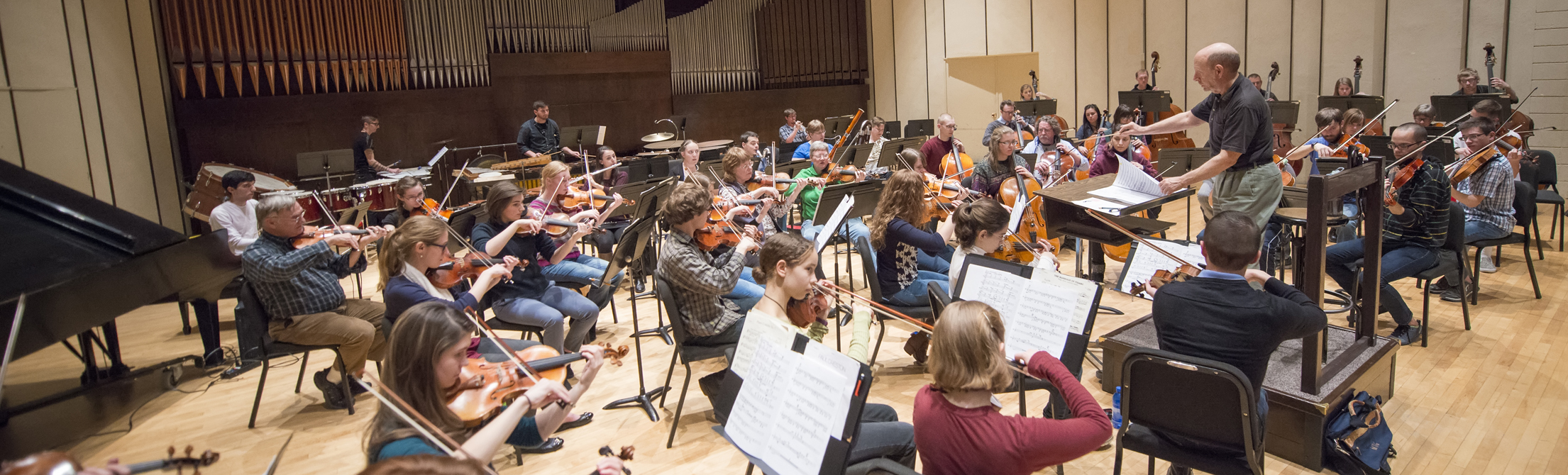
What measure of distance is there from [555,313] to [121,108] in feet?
20.3

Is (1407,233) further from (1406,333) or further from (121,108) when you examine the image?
(121,108)

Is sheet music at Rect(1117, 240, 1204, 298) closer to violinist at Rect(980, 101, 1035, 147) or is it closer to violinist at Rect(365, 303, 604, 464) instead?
violinist at Rect(365, 303, 604, 464)

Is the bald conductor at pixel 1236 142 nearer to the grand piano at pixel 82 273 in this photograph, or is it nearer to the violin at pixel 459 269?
the violin at pixel 459 269

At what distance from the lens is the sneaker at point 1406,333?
4.84 m

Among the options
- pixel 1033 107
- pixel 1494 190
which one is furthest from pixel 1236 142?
pixel 1033 107

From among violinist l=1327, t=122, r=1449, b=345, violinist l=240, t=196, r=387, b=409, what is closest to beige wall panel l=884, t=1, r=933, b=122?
violinist l=1327, t=122, r=1449, b=345

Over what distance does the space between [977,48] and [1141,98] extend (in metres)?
3.15

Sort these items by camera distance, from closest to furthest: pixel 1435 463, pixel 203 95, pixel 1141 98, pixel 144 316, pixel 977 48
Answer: pixel 1435 463 → pixel 144 316 → pixel 203 95 → pixel 1141 98 → pixel 977 48

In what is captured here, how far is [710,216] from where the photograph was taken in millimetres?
4965

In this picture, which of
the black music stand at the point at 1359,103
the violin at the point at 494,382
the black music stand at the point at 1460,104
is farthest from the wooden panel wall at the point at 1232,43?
the violin at the point at 494,382

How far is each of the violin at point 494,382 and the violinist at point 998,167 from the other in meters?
4.11

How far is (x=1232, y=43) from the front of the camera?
34.8 ft

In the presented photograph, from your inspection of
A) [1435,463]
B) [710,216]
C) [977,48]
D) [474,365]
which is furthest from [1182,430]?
[977,48]

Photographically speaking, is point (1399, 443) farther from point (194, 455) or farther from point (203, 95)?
point (203, 95)
